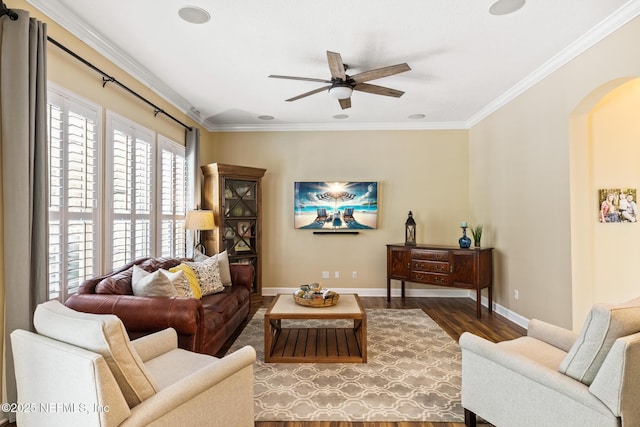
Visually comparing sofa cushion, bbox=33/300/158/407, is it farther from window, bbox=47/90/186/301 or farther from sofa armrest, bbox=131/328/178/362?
window, bbox=47/90/186/301

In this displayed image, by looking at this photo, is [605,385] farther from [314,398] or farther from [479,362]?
[314,398]

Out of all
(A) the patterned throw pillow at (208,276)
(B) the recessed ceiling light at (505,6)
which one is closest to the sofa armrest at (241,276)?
(A) the patterned throw pillow at (208,276)

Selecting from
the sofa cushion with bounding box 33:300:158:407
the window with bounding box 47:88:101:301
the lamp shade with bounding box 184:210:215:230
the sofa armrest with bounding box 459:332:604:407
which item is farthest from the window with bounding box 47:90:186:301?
the sofa armrest with bounding box 459:332:604:407

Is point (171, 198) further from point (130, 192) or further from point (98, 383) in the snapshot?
point (98, 383)

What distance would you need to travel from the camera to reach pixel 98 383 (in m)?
1.29

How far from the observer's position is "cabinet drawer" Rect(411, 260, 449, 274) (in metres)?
4.97

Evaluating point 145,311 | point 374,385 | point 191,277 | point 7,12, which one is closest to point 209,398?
point 145,311

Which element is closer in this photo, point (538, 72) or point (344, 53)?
point (344, 53)

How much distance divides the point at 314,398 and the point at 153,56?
345cm

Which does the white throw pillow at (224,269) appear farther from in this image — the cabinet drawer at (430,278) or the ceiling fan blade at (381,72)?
the cabinet drawer at (430,278)

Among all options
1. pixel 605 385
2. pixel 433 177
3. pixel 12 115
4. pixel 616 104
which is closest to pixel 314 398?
pixel 605 385

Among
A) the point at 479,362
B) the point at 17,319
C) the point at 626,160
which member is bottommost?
the point at 479,362

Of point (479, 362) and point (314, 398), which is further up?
point (479, 362)

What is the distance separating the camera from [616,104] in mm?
3389
